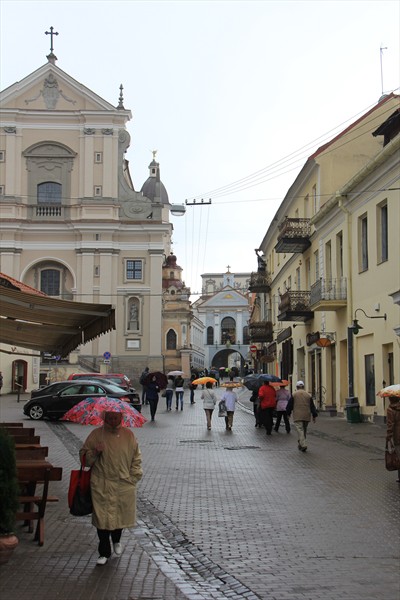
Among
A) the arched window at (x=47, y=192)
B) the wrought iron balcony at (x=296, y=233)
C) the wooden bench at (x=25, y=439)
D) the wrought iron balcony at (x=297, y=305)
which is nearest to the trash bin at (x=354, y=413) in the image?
the wrought iron balcony at (x=297, y=305)

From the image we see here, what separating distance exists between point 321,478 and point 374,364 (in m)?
12.6

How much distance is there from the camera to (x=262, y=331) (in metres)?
52.2

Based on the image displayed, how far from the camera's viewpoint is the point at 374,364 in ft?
84.8

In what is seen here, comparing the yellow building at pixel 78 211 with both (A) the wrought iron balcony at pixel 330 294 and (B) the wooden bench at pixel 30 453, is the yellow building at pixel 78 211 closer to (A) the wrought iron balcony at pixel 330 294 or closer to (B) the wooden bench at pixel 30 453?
(A) the wrought iron balcony at pixel 330 294

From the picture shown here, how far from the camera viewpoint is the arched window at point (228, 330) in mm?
124000

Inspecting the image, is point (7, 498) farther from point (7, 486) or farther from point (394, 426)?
point (394, 426)

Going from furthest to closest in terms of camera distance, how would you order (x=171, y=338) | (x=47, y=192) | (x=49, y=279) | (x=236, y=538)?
(x=171, y=338) < (x=49, y=279) < (x=47, y=192) < (x=236, y=538)

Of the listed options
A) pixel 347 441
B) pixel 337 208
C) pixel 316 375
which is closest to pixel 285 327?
pixel 316 375

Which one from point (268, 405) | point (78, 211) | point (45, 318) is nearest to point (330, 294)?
point (268, 405)

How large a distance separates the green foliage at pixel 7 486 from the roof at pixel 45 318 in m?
3.17

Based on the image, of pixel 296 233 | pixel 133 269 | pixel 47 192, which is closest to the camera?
pixel 296 233

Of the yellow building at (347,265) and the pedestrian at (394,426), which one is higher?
the yellow building at (347,265)

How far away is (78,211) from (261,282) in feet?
52.8

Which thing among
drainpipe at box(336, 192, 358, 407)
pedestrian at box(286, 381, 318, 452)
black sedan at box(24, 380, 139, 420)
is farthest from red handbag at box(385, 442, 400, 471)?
black sedan at box(24, 380, 139, 420)
